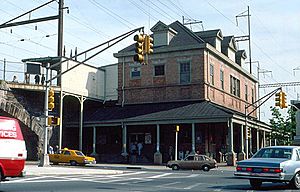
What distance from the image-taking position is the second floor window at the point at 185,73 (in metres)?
43.1

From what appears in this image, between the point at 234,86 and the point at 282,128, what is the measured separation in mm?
7178

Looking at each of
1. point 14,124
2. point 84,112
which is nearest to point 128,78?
point 84,112

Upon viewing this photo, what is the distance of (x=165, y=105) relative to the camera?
42.9 m

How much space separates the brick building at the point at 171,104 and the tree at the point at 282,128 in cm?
511

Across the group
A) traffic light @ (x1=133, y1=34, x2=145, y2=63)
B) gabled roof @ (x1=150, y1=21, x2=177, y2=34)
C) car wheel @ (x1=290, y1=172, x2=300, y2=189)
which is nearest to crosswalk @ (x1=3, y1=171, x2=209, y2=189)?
car wheel @ (x1=290, y1=172, x2=300, y2=189)

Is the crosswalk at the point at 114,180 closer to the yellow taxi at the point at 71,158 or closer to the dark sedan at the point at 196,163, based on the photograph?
the dark sedan at the point at 196,163

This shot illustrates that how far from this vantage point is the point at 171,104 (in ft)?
141

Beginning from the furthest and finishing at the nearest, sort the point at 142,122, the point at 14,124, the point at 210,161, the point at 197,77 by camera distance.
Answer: the point at 197,77, the point at 142,122, the point at 210,161, the point at 14,124

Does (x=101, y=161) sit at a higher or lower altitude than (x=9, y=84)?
lower

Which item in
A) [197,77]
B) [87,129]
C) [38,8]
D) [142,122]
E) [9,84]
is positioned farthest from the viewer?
[87,129]

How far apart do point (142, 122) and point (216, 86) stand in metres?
9.39

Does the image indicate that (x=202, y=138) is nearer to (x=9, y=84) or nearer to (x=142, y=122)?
(x=142, y=122)

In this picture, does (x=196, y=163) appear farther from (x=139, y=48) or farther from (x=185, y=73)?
(x=185, y=73)

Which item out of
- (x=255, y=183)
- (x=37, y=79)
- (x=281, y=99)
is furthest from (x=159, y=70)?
(x=255, y=183)
